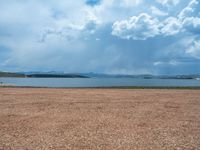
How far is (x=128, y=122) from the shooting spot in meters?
16.3

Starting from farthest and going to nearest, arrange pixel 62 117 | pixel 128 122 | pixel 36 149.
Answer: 1. pixel 62 117
2. pixel 128 122
3. pixel 36 149

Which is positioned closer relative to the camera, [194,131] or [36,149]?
[36,149]

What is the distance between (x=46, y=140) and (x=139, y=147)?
3543mm

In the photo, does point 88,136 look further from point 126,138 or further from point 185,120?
point 185,120

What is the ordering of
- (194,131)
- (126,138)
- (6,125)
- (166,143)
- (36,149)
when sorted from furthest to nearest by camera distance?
1. (6,125)
2. (194,131)
3. (126,138)
4. (166,143)
5. (36,149)

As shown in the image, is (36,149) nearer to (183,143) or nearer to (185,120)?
(183,143)

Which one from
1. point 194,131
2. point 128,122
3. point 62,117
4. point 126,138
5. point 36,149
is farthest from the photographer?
point 62,117

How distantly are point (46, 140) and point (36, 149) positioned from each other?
54.9 inches

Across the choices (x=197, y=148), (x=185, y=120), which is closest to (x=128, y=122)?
(x=185, y=120)

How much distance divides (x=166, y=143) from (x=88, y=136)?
123 inches

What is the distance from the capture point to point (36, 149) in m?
10.3

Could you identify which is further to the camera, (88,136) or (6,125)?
(6,125)

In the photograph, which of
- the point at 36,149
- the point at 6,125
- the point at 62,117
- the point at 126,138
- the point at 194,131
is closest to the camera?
the point at 36,149

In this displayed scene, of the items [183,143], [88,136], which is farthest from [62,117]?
[183,143]
